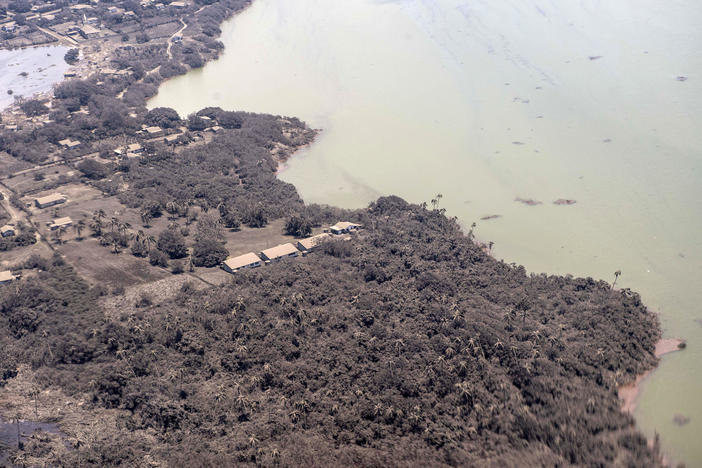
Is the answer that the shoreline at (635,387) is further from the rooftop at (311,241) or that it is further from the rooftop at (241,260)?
the rooftop at (241,260)

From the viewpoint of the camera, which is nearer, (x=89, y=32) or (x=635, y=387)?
(x=635, y=387)

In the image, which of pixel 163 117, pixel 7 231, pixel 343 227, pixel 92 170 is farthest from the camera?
pixel 163 117

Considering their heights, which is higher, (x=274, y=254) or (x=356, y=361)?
(x=356, y=361)

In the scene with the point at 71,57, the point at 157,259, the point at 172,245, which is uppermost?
the point at 172,245

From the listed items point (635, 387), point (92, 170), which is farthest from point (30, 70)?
point (635, 387)

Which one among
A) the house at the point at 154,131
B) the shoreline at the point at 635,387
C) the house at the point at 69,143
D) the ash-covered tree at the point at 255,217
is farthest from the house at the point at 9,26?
the shoreline at the point at 635,387

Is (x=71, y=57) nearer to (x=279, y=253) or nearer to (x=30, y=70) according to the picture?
(x=30, y=70)

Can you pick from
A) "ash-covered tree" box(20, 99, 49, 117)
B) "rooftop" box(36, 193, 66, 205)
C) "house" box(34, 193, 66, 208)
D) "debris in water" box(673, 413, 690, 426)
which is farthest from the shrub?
"ash-covered tree" box(20, 99, 49, 117)
